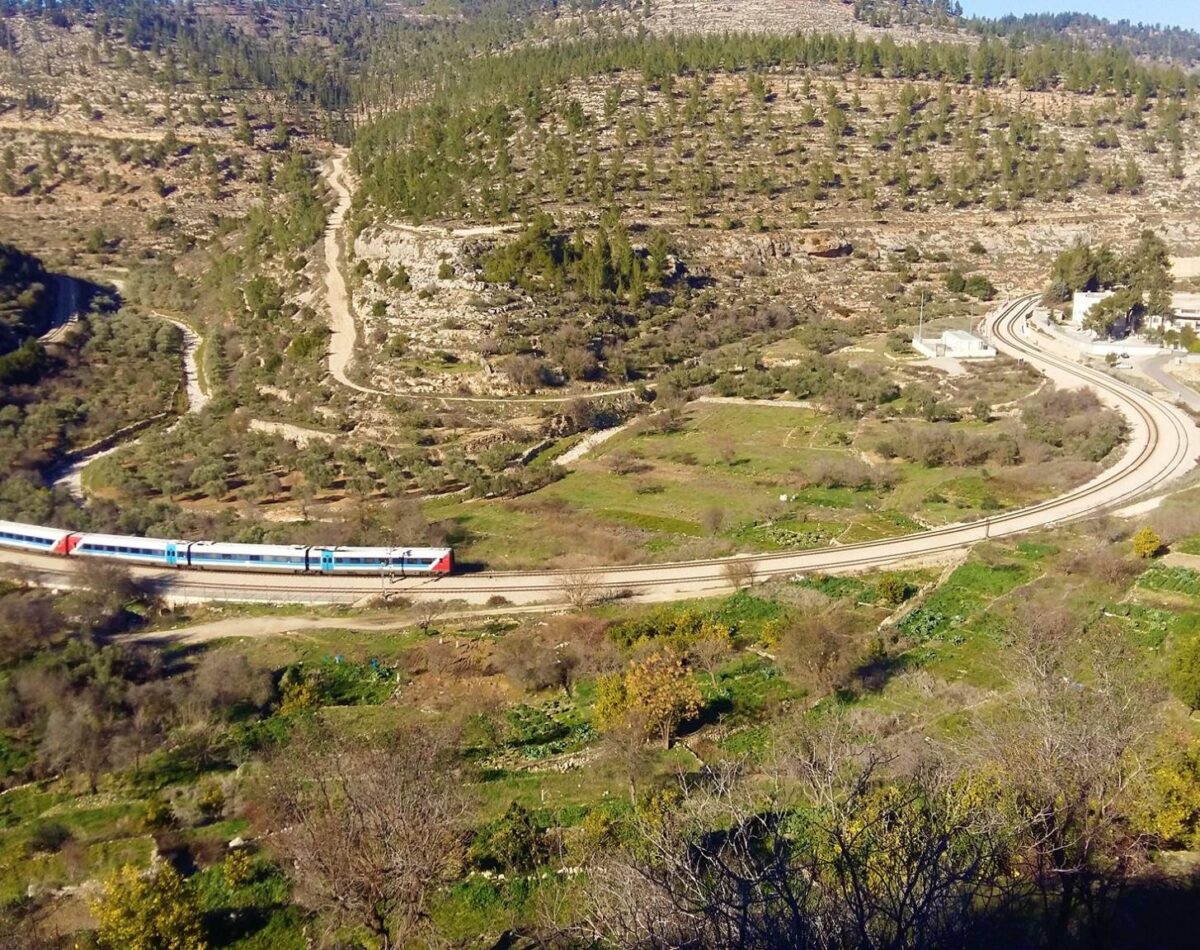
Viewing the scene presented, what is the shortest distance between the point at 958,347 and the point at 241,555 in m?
44.4

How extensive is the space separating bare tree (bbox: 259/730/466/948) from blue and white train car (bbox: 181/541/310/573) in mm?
18175

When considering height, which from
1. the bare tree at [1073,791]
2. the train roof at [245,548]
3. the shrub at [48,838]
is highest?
the bare tree at [1073,791]

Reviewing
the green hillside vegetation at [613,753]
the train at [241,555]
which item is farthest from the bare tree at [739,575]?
the train at [241,555]

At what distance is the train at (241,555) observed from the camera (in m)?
34.8

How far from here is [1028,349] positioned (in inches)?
2341

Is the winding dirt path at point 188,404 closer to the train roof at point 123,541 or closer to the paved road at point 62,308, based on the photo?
the paved road at point 62,308

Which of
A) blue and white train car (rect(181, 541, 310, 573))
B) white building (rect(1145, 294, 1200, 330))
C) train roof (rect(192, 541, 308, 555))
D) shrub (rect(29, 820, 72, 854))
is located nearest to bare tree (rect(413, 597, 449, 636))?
blue and white train car (rect(181, 541, 310, 573))

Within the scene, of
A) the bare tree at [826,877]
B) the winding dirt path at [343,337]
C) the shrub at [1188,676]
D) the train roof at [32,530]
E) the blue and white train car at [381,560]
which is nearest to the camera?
the bare tree at [826,877]

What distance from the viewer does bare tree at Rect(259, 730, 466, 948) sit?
14812 mm

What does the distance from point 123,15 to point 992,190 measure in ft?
455

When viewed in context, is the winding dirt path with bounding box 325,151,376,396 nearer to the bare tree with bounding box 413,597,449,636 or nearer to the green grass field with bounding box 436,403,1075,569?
the green grass field with bounding box 436,403,1075,569

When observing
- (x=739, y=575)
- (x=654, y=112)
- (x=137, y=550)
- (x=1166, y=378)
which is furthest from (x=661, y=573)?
(x=654, y=112)

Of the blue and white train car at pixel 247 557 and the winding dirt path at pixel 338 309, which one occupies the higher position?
the winding dirt path at pixel 338 309

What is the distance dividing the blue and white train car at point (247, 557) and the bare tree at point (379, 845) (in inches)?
716
